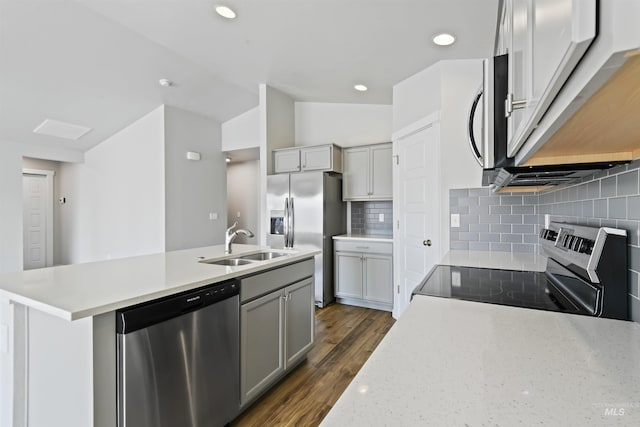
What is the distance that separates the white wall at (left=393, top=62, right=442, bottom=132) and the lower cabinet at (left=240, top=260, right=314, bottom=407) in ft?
6.42

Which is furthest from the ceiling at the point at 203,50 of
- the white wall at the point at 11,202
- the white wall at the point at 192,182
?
the white wall at the point at 192,182

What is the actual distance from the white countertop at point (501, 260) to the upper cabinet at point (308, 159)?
2409mm

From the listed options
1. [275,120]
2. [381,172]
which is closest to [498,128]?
[381,172]

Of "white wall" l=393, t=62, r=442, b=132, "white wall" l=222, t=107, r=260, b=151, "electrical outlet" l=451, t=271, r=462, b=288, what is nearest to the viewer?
"electrical outlet" l=451, t=271, r=462, b=288

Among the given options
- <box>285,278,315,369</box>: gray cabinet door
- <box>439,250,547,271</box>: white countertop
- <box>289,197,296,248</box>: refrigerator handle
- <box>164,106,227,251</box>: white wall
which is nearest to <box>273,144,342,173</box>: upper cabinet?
<box>289,197,296,248</box>: refrigerator handle

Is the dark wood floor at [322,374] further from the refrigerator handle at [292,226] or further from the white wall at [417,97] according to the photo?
the white wall at [417,97]

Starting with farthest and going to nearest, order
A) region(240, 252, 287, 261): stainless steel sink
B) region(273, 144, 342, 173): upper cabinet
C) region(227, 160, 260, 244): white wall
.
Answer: region(227, 160, 260, 244): white wall
region(273, 144, 342, 173): upper cabinet
region(240, 252, 287, 261): stainless steel sink

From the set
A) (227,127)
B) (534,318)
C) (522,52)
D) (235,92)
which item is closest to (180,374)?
(534,318)

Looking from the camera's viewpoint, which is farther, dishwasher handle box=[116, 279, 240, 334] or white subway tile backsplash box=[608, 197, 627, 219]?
dishwasher handle box=[116, 279, 240, 334]

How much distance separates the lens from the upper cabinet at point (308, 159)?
4180 millimetres

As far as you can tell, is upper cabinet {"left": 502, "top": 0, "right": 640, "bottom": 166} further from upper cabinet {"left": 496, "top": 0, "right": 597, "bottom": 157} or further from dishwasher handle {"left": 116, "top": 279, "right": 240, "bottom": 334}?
dishwasher handle {"left": 116, "top": 279, "right": 240, "bottom": 334}

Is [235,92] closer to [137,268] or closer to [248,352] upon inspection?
[137,268]

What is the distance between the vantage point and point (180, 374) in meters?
1.47

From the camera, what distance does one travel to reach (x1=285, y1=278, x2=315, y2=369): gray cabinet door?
2.25 meters
